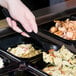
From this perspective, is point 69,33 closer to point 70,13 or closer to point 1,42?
point 70,13

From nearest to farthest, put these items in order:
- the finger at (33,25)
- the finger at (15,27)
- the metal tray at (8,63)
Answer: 1. the metal tray at (8,63)
2. the finger at (33,25)
3. the finger at (15,27)

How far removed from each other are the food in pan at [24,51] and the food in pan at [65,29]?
0.27 metres

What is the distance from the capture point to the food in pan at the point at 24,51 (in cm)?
198

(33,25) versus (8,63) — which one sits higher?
(33,25)

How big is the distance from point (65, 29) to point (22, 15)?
0.54 metres

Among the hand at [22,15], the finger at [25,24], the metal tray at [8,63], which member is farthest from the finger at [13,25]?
the metal tray at [8,63]

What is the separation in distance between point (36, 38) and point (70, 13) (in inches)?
25.4

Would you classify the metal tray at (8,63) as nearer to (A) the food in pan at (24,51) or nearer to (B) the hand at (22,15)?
(A) the food in pan at (24,51)

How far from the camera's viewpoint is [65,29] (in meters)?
2.37

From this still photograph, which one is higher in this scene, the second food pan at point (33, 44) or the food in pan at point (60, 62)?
the second food pan at point (33, 44)

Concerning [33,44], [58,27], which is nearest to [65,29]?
[58,27]

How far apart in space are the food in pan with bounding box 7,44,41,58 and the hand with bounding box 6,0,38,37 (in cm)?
10

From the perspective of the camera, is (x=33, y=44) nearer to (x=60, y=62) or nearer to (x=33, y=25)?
(x=33, y=25)

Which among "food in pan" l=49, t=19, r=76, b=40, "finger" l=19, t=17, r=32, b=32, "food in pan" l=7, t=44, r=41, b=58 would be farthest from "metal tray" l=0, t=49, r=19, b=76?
"food in pan" l=49, t=19, r=76, b=40
